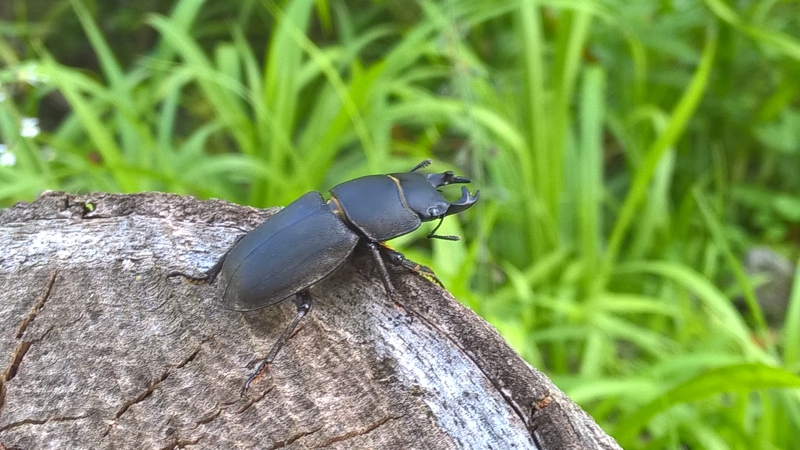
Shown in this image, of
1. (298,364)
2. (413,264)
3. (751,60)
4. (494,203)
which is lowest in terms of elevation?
(298,364)

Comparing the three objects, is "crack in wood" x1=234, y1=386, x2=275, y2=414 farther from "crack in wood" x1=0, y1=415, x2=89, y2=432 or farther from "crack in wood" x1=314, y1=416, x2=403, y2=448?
"crack in wood" x1=0, y1=415, x2=89, y2=432

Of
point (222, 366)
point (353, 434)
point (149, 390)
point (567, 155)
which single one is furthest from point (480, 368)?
point (567, 155)

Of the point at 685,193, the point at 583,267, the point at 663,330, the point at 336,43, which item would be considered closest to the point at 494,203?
the point at 583,267

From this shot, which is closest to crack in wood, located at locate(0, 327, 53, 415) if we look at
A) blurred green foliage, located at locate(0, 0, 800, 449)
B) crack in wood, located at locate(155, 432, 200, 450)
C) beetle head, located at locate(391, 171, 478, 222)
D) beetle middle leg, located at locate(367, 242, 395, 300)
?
crack in wood, located at locate(155, 432, 200, 450)

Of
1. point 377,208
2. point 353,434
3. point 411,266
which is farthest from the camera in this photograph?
point 377,208

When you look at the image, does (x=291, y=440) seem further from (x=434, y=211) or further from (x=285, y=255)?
(x=434, y=211)

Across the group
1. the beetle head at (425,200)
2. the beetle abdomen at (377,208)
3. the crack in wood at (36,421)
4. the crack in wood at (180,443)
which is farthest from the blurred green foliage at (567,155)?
the crack in wood at (36,421)

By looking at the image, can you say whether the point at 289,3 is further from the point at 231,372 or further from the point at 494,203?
the point at 231,372
